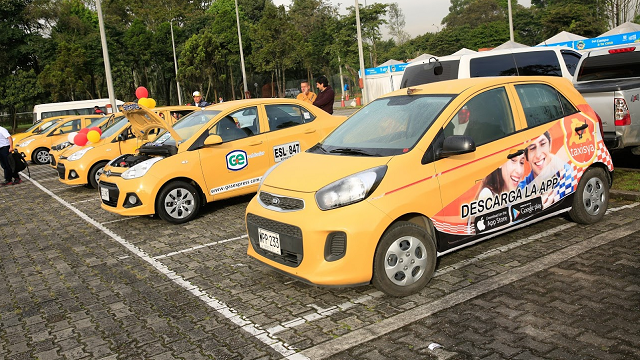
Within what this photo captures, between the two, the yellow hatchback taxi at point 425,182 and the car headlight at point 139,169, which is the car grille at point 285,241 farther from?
the car headlight at point 139,169

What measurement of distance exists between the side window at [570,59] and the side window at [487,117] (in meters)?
6.63

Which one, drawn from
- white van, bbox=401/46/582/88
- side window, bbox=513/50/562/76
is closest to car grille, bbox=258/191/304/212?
white van, bbox=401/46/582/88

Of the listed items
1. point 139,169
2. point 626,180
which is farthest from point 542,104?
point 139,169

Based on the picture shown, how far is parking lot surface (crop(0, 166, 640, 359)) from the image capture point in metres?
4.05

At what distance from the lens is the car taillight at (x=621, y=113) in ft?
26.8

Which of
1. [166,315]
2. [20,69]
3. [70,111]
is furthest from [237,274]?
[20,69]

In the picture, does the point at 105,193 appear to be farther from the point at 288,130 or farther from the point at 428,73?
the point at 428,73

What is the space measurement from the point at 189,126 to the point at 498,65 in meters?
5.76

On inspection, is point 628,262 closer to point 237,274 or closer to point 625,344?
point 625,344

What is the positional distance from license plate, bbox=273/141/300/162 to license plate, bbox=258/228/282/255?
151 inches

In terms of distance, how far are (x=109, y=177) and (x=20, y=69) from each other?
4775 cm

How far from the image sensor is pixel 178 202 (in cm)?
835

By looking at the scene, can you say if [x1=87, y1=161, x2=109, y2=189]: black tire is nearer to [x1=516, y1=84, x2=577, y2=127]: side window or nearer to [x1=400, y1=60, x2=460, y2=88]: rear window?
[x1=400, y1=60, x2=460, y2=88]: rear window

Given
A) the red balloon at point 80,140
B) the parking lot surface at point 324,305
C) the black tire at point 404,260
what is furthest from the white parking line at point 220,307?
the red balloon at point 80,140
